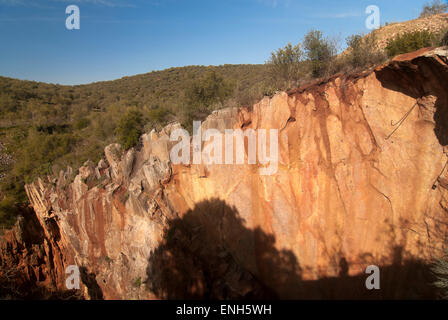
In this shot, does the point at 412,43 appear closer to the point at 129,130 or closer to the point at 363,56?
the point at 363,56

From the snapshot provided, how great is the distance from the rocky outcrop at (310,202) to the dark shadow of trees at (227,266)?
0.12 ft

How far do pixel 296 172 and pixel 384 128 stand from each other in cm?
276

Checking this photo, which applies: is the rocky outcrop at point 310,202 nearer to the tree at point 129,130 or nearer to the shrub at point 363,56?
the shrub at point 363,56

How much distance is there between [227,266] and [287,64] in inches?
331

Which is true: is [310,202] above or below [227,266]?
above

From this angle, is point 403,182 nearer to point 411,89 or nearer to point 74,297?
point 411,89

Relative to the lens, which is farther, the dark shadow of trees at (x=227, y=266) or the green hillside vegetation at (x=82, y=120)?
the green hillside vegetation at (x=82, y=120)

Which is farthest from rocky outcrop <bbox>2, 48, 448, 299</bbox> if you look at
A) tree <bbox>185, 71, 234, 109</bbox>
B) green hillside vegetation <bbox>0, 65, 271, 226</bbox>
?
tree <bbox>185, 71, 234, 109</bbox>

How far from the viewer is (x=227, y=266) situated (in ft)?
24.0

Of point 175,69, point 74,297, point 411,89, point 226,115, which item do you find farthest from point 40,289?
point 175,69

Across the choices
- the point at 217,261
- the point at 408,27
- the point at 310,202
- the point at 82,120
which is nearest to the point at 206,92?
the point at 310,202

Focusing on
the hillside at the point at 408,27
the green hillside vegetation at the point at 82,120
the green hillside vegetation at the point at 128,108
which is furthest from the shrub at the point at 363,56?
the green hillside vegetation at the point at 82,120

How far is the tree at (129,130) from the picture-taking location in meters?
10.4

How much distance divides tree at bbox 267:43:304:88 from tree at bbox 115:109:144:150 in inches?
290
